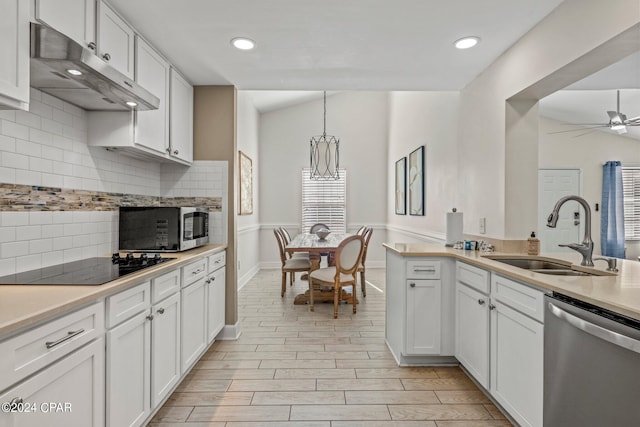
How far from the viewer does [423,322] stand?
263 cm

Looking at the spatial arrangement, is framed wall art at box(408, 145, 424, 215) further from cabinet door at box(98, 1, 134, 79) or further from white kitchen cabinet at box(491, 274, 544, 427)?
cabinet door at box(98, 1, 134, 79)

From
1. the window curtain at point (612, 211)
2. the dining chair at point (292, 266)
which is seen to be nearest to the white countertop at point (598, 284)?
the dining chair at point (292, 266)

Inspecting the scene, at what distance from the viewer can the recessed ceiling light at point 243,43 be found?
242 cm

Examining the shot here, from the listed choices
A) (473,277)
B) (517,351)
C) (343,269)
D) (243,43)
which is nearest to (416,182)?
(343,269)

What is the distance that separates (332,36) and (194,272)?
6.42ft

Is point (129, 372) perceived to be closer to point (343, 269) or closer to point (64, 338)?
point (64, 338)

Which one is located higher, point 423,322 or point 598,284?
point 598,284

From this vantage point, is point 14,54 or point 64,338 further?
point 14,54

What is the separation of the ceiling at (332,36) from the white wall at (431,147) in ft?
2.48

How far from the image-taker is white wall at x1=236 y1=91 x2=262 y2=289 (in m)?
5.30

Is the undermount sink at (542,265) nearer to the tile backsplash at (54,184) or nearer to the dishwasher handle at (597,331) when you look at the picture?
the dishwasher handle at (597,331)

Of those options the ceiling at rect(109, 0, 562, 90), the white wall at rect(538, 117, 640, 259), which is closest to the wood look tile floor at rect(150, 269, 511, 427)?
the ceiling at rect(109, 0, 562, 90)

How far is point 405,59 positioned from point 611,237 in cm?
584

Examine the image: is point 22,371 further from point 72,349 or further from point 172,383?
point 172,383
